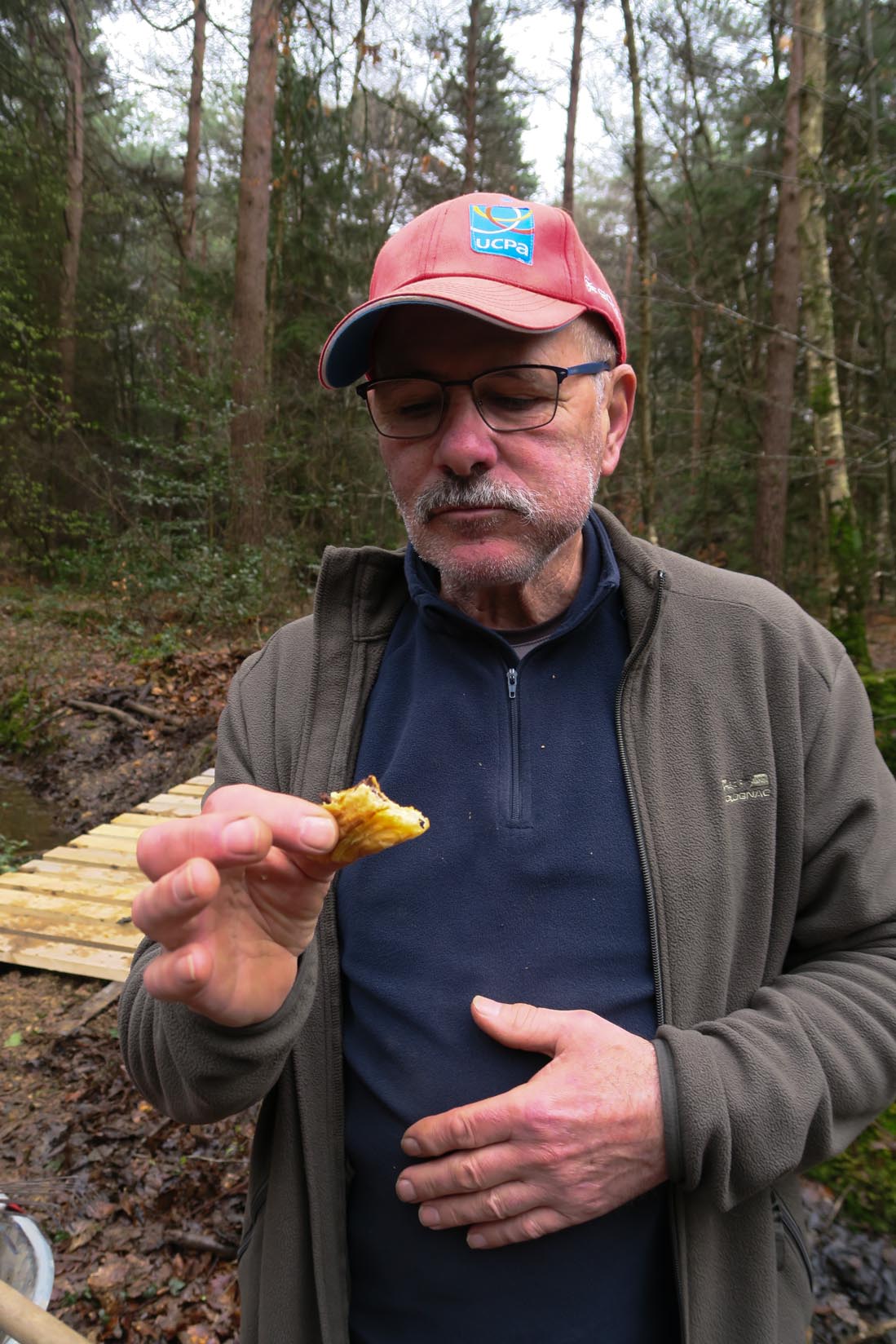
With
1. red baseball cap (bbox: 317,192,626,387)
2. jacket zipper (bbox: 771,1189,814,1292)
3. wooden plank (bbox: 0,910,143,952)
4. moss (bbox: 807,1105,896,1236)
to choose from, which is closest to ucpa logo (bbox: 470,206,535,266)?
red baseball cap (bbox: 317,192,626,387)

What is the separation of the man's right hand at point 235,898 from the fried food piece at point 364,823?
3 centimetres

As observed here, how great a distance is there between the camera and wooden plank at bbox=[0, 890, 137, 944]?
14.4 feet

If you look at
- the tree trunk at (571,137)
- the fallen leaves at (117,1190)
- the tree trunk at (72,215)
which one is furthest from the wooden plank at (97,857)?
the tree trunk at (571,137)

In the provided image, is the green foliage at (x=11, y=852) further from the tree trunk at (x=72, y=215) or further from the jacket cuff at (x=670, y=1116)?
the tree trunk at (x=72, y=215)

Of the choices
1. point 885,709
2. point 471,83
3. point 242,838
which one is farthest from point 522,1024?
point 471,83

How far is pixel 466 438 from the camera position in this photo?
63.4 inches

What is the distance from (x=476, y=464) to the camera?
1.63m

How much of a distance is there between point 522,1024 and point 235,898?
1.78 ft

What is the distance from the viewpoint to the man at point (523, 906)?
1.27 metres

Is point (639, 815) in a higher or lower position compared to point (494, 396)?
lower

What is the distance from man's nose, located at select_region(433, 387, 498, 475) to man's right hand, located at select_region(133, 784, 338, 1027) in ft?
2.77

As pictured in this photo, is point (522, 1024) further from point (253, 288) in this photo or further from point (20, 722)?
point (253, 288)

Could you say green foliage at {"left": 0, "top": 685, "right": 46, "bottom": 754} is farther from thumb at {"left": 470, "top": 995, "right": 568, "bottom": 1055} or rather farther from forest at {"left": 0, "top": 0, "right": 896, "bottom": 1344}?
thumb at {"left": 470, "top": 995, "right": 568, "bottom": 1055}

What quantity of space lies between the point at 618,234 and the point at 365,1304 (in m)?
25.1
